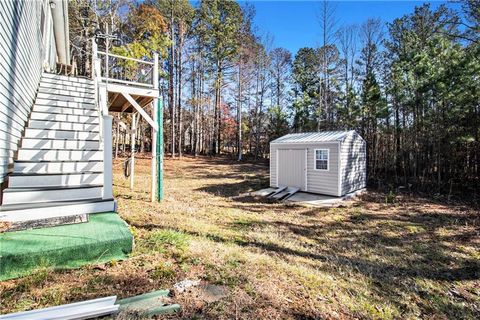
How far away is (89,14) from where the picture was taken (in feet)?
46.7

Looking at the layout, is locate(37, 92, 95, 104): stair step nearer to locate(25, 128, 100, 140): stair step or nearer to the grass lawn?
locate(25, 128, 100, 140): stair step

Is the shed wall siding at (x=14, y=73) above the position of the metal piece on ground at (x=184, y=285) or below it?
above

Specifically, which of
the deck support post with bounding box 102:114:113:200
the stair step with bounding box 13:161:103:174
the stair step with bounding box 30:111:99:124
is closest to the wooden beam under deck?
the stair step with bounding box 30:111:99:124

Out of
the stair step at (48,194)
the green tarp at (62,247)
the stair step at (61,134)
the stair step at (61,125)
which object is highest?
the stair step at (61,125)

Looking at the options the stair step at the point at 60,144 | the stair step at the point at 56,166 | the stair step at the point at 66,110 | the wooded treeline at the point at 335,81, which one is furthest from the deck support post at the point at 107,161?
the wooded treeline at the point at 335,81

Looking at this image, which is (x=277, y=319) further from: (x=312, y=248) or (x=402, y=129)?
(x=402, y=129)

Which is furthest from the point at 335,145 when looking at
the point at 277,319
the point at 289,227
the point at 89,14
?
the point at 89,14

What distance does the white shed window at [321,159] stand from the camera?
29.6 ft

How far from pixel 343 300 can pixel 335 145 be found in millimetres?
6762

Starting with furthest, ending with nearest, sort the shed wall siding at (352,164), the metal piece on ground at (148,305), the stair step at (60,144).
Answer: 1. the shed wall siding at (352,164)
2. the stair step at (60,144)
3. the metal piece on ground at (148,305)

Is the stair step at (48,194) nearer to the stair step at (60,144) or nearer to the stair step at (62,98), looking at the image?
the stair step at (60,144)

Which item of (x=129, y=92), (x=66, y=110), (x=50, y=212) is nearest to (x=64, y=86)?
(x=66, y=110)

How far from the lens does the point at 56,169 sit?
399 cm

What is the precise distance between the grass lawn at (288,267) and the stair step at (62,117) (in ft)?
6.24
